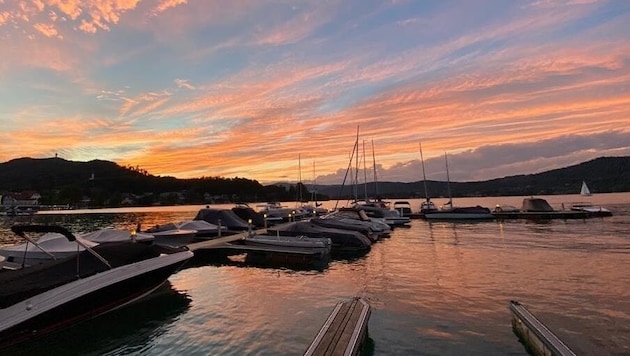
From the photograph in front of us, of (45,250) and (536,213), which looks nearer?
(45,250)

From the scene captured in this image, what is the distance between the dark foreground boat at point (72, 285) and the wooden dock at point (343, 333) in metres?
7.13

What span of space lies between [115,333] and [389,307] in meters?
8.47

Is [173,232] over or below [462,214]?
over

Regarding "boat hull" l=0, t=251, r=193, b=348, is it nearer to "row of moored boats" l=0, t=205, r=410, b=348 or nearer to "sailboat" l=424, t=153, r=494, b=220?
"row of moored boats" l=0, t=205, r=410, b=348

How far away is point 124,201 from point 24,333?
676 ft

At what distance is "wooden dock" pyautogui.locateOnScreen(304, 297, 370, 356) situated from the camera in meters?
7.98

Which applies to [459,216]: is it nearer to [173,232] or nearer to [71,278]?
[173,232]

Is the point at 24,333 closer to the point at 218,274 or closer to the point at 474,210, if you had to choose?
the point at 218,274

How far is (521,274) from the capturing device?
1839 centimetres

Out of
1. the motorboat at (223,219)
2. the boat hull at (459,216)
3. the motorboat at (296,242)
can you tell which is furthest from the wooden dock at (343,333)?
the boat hull at (459,216)

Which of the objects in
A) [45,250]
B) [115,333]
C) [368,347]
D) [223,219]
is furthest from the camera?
[223,219]

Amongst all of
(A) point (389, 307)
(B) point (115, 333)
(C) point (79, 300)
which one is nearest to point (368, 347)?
(A) point (389, 307)

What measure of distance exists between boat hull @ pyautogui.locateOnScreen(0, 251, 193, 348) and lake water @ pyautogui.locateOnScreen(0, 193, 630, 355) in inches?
12.8

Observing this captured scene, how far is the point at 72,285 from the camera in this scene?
444 inches
